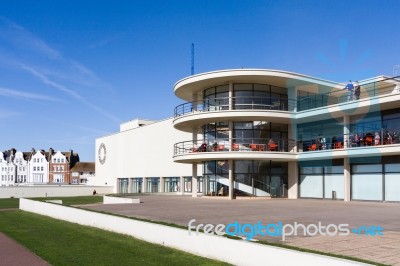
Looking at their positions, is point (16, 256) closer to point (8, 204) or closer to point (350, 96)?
point (350, 96)

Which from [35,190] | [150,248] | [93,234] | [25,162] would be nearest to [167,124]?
[35,190]

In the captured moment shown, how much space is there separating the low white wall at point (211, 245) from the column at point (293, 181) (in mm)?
19779

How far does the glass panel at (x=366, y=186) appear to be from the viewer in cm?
2884

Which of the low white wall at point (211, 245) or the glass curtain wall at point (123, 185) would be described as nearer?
the low white wall at point (211, 245)

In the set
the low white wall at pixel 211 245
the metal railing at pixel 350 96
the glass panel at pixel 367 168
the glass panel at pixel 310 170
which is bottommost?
the low white wall at pixel 211 245

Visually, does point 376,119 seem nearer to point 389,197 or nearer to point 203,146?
point 389,197

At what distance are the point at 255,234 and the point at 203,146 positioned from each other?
21.7 m

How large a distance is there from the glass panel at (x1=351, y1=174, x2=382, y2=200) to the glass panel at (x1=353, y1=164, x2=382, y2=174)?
27 centimetres

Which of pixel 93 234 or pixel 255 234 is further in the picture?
pixel 93 234

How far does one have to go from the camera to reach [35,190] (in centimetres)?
6141

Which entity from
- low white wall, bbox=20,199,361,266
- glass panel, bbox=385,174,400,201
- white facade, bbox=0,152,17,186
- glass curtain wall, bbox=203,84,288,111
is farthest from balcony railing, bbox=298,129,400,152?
A: white facade, bbox=0,152,17,186

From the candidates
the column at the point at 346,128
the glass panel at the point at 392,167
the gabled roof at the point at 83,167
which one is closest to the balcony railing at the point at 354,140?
the column at the point at 346,128

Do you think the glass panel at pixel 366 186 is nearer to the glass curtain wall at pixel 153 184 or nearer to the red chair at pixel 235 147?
the red chair at pixel 235 147

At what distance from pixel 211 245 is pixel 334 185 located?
23000mm
